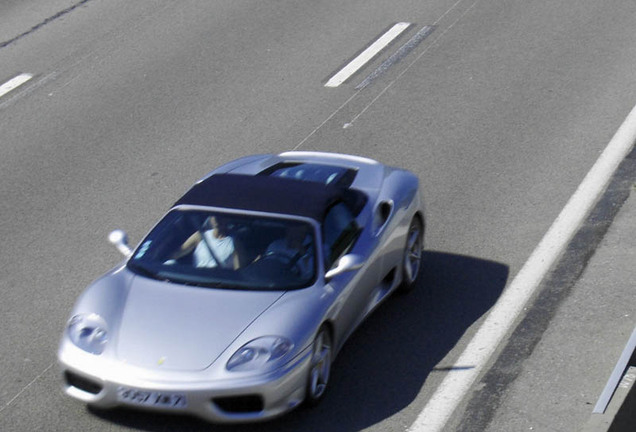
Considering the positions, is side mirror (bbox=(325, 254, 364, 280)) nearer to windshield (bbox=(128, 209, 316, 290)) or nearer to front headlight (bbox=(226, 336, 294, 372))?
windshield (bbox=(128, 209, 316, 290))

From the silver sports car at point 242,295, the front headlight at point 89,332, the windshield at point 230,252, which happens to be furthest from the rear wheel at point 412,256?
the front headlight at point 89,332

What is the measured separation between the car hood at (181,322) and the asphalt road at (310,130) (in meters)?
0.51

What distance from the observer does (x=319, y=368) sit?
26.2ft

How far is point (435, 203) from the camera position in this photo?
11516 millimetres

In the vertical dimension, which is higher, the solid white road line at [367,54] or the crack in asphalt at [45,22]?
the crack in asphalt at [45,22]

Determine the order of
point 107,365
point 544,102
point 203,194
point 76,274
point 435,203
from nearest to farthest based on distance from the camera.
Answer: point 107,365 < point 203,194 < point 76,274 < point 435,203 < point 544,102

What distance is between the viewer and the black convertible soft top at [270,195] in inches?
342

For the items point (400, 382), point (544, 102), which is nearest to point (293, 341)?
point (400, 382)

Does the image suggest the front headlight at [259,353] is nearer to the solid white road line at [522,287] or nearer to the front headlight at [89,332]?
the front headlight at [89,332]

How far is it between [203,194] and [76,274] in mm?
1885

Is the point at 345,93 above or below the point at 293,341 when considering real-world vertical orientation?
below

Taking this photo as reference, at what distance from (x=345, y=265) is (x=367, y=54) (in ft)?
27.1

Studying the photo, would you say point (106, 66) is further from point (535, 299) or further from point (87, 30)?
point (535, 299)

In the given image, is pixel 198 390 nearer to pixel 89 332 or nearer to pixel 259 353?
pixel 259 353
